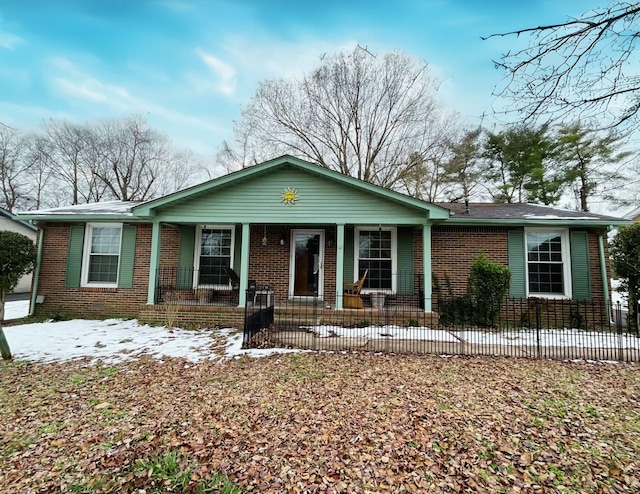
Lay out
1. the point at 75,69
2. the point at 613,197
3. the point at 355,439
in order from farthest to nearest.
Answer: the point at 613,197 < the point at 75,69 < the point at 355,439

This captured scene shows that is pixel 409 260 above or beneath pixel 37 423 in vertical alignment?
above

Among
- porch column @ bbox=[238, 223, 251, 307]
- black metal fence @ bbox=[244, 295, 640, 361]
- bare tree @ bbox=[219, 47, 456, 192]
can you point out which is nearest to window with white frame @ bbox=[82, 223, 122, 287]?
porch column @ bbox=[238, 223, 251, 307]

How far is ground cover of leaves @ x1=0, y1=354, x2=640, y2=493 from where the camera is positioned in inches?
95.2

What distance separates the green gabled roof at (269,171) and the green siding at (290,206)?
0.35ft

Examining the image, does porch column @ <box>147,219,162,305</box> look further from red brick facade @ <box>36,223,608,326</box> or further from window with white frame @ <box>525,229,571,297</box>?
window with white frame @ <box>525,229,571,297</box>

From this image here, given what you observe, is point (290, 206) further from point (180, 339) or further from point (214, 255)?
point (180, 339)

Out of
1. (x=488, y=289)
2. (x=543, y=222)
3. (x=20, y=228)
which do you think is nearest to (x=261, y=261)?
(x=488, y=289)

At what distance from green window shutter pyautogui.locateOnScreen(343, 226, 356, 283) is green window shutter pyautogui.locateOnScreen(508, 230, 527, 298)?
4.54 meters

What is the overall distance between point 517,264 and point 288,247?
22.2ft

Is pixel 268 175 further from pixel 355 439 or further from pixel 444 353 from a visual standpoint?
pixel 355 439

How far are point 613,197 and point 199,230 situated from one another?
22032 millimetres

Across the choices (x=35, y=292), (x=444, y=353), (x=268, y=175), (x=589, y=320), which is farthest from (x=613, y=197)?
(x=35, y=292)

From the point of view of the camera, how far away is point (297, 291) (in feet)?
32.1

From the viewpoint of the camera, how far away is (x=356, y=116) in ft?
59.4
